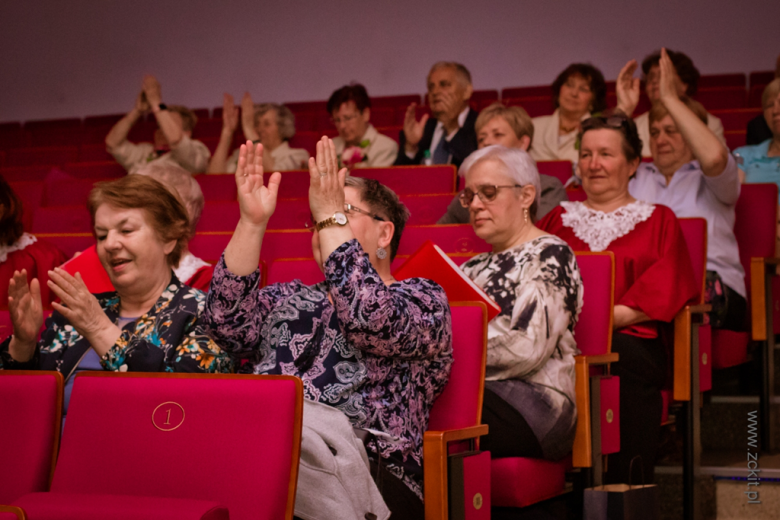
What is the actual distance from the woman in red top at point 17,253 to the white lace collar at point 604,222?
1.33 m

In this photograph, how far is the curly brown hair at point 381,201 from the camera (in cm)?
140

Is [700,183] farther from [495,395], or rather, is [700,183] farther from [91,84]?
[91,84]

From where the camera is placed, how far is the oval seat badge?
104 centimetres

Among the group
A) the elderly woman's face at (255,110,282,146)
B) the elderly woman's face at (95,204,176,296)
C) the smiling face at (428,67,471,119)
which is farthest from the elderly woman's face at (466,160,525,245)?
the elderly woman's face at (255,110,282,146)

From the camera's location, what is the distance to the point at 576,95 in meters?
3.16

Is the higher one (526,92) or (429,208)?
(526,92)

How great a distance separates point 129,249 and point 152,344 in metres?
0.20

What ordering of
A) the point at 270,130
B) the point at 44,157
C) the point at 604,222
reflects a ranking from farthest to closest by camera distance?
the point at 44,157
the point at 270,130
the point at 604,222

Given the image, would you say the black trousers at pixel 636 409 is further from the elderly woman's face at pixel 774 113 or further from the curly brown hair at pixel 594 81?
the curly brown hair at pixel 594 81

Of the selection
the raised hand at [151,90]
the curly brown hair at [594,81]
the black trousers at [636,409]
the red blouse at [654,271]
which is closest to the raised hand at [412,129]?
the curly brown hair at [594,81]

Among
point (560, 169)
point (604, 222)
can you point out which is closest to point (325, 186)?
point (604, 222)

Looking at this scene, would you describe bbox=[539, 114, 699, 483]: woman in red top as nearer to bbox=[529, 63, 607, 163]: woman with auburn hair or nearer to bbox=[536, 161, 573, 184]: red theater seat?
bbox=[536, 161, 573, 184]: red theater seat

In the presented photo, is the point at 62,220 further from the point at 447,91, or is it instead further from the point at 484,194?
the point at 484,194

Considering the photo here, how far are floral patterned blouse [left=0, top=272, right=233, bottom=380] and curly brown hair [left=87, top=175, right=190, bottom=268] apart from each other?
87 mm
